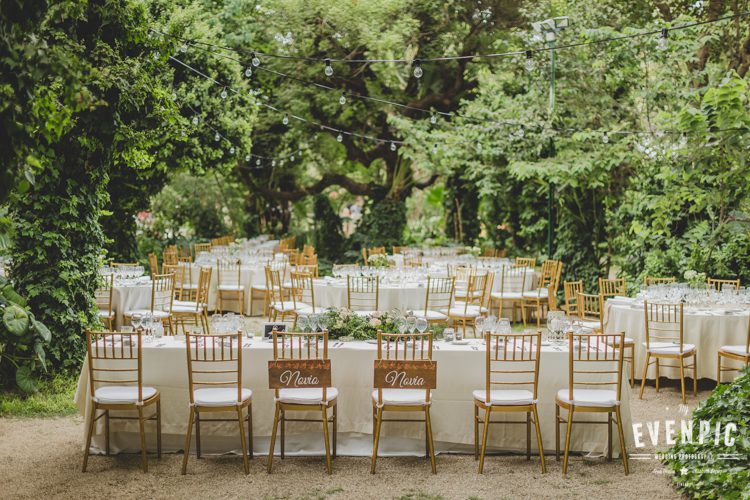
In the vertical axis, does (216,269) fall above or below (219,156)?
below

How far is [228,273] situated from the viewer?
1244cm

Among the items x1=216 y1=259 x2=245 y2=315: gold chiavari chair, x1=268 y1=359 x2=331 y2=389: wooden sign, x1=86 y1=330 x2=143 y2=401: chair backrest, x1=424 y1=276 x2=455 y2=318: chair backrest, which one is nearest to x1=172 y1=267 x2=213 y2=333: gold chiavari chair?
x1=216 y1=259 x2=245 y2=315: gold chiavari chair

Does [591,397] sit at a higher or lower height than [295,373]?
lower

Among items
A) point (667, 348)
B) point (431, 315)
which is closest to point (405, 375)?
point (667, 348)

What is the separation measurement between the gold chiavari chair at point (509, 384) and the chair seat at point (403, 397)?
1.48 ft

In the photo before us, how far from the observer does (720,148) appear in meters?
6.38

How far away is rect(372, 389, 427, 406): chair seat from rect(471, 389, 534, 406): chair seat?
1.47 ft

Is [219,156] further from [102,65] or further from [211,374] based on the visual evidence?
[211,374]

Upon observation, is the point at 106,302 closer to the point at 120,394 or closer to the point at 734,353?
the point at 120,394

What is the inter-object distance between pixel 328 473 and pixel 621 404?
2.36 metres

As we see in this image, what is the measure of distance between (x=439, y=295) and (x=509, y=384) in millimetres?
4183

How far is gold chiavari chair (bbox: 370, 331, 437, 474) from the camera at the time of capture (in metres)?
5.31

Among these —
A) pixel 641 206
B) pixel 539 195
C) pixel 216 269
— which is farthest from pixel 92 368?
pixel 539 195

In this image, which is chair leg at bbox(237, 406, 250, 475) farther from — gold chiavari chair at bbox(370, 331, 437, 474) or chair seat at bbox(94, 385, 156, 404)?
gold chiavari chair at bbox(370, 331, 437, 474)
